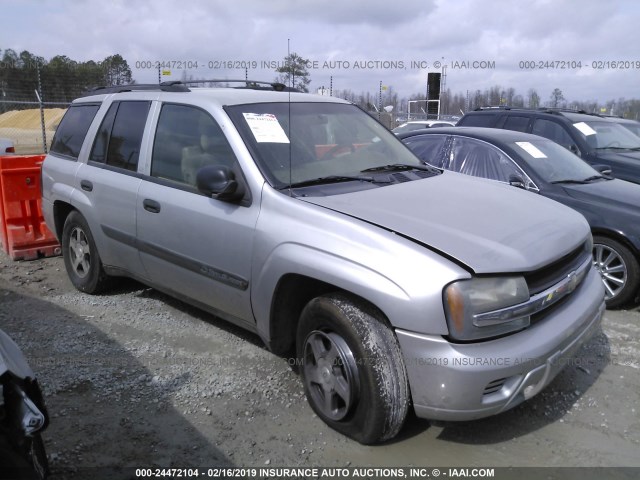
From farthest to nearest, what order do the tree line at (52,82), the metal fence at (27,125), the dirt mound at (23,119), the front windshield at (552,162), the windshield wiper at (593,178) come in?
the dirt mound at (23,119), the metal fence at (27,125), the tree line at (52,82), the windshield wiper at (593,178), the front windshield at (552,162)

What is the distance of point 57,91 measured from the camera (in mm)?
16938

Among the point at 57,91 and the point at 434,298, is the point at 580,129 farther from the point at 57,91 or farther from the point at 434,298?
the point at 57,91

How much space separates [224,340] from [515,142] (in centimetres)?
377

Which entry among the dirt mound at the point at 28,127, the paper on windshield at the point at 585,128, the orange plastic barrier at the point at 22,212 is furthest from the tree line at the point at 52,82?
the paper on windshield at the point at 585,128

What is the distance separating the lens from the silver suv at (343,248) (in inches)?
99.7

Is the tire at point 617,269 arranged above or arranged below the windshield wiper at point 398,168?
below

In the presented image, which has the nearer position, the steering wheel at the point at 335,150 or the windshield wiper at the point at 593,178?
the steering wheel at the point at 335,150

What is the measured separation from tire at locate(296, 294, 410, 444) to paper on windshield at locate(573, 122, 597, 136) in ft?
21.1

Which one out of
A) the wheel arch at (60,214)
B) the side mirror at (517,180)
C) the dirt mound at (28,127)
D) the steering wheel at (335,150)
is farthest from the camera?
the dirt mound at (28,127)

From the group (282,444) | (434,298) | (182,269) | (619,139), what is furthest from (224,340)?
(619,139)

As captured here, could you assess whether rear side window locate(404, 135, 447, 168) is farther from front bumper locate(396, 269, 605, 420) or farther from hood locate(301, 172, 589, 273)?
front bumper locate(396, 269, 605, 420)

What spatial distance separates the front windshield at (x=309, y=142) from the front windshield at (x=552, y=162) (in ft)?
6.48

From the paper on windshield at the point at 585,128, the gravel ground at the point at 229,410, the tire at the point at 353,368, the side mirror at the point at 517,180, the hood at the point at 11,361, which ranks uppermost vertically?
the paper on windshield at the point at 585,128

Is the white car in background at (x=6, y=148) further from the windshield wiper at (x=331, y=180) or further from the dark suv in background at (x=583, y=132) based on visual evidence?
the dark suv in background at (x=583, y=132)
